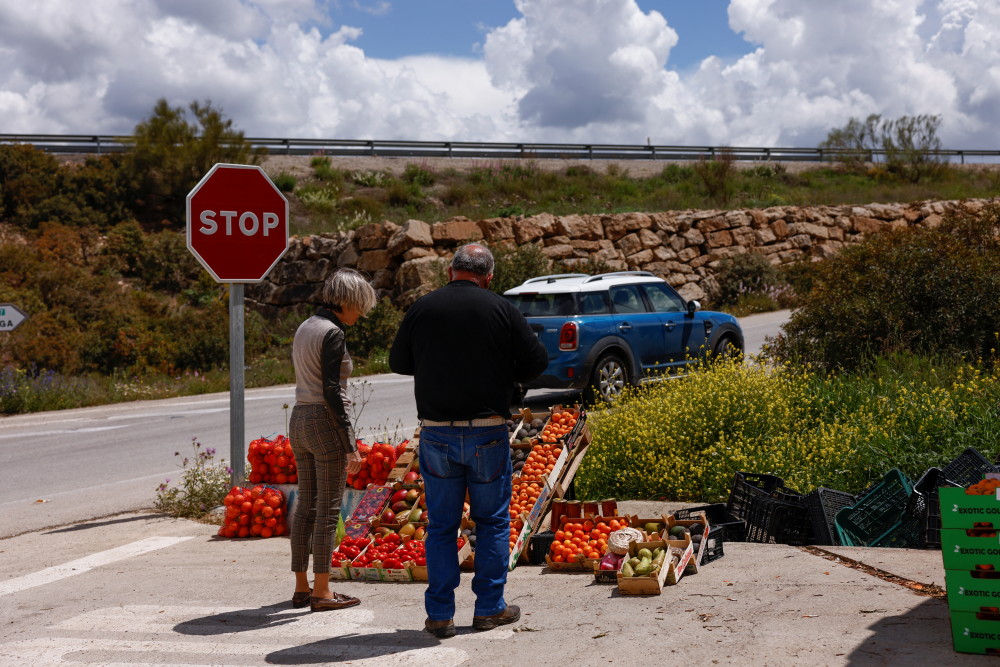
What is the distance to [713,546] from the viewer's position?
5969mm

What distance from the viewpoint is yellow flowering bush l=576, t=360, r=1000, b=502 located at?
7.05 meters

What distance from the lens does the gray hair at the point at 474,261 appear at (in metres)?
4.94

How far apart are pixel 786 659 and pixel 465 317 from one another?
224 cm

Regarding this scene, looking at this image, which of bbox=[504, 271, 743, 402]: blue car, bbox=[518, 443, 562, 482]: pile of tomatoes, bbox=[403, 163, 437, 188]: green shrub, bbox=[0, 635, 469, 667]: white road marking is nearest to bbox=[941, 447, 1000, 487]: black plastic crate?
bbox=[518, 443, 562, 482]: pile of tomatoes

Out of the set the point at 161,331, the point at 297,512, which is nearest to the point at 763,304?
the point at 161,331

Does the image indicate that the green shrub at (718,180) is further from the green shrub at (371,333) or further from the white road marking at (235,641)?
the white road marking at (235,641)

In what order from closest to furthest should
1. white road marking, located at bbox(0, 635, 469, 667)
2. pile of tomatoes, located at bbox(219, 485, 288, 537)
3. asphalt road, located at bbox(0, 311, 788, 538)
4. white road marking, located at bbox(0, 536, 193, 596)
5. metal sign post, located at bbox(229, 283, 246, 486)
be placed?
white road marking, located at bbox(0, 635, 469, 667) < white road marking, located at bbox(0, 536, 193, 596) < pile of tomatoes, located at bbox(219, 485, 288, 537) < metal sign post, located at bbox(229, 283, 246, 486) < asphalt road, located at bbox(0, 311, 788, 538)

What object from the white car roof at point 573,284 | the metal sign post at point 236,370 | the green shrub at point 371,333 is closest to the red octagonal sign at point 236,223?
the metal sign post at point 236,370

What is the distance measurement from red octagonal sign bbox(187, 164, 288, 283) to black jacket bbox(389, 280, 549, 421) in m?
3.77

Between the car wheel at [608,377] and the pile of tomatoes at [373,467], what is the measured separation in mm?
4653

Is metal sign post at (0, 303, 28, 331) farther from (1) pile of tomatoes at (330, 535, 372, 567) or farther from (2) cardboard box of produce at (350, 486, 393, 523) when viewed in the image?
(1) pile of tomatoes at (330, 535, 372, 567)

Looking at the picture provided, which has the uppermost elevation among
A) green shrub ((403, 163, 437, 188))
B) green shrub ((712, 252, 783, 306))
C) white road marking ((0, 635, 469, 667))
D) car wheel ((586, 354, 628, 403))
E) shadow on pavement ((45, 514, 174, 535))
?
green shrub ((403, 163, 437, 188))

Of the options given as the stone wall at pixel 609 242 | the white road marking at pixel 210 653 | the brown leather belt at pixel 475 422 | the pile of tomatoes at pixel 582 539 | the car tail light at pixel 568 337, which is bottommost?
the white road marking at pixel 210 653

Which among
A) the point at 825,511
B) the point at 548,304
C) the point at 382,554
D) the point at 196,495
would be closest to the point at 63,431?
the point at 196,495
